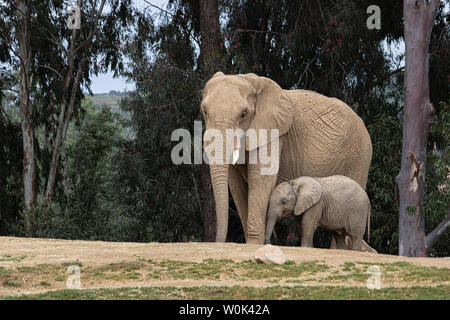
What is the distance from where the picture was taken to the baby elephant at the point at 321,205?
1042cm

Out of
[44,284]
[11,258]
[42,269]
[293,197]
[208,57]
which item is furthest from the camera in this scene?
[208,57]

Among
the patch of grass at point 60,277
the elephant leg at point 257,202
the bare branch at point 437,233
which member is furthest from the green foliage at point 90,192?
the patch of grass at point 60,277

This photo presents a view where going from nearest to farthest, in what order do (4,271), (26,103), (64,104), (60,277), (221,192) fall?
(60,277) → (4,271) → (221,192) → (26,103) → (64,104)

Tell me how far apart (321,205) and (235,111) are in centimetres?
179

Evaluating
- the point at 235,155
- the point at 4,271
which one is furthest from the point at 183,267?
the point at 235,155

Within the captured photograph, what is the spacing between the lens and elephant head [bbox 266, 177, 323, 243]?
1033 cm

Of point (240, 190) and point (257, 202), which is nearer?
point (257, 202)

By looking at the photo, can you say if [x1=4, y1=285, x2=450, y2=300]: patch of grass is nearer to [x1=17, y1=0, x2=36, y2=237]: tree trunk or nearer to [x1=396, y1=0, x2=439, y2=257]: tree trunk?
[x1=396, y1=0, x2=439, y2=257]: tree trunk

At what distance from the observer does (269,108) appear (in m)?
11.0

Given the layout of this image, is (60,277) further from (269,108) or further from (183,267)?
(269,108)

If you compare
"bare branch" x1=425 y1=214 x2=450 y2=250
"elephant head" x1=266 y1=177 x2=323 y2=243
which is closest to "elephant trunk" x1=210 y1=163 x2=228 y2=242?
"elephant head" x1=266 y1=177 x2=323 y2=243

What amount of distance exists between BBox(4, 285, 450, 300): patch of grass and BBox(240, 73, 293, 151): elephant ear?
3945mm

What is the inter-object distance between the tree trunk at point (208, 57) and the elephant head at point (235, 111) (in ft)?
16.4
